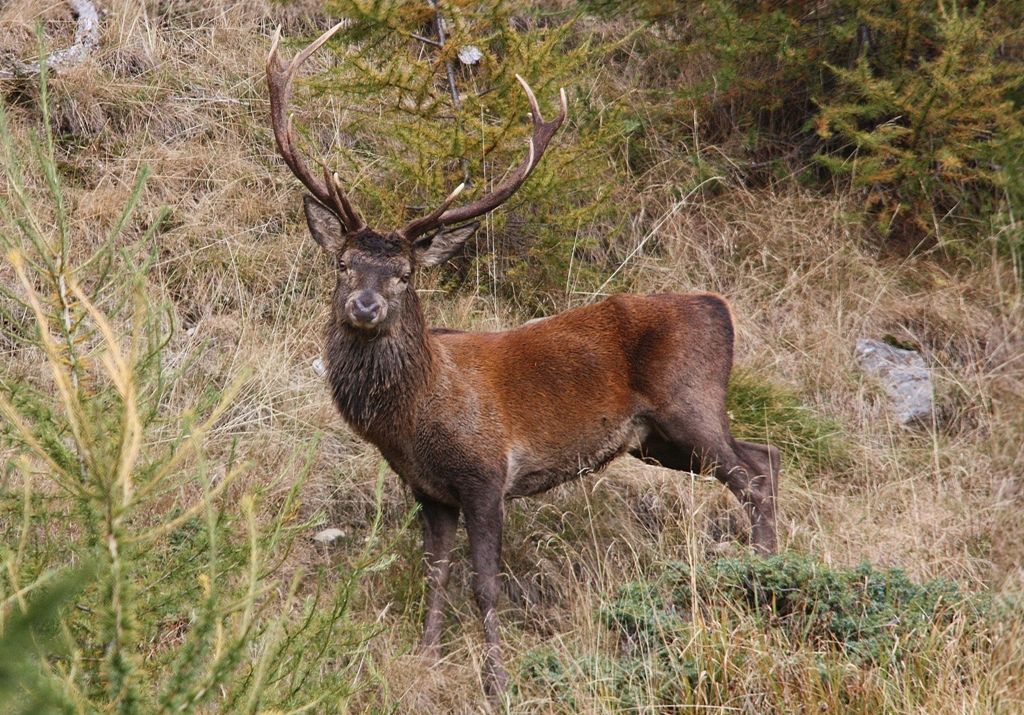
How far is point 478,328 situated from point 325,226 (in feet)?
6.64

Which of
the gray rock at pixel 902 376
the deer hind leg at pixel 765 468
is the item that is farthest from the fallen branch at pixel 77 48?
the gray rock at pixel 902 376

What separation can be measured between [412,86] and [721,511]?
311 centimetres

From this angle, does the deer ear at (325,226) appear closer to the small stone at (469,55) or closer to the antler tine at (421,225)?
the antler tine at (421,225)

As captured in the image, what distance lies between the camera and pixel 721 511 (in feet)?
19.8

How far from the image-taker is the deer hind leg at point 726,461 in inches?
223

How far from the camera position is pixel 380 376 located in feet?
16.9

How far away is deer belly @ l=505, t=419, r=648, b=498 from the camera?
548cm

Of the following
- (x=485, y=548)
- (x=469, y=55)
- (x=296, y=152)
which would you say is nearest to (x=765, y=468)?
(x=485, y=548)

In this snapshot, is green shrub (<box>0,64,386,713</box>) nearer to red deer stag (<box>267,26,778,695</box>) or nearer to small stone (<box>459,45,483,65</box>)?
red deer stag (<box>267,26,778,695</box>)

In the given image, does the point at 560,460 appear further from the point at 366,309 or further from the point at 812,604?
the point at 812,604

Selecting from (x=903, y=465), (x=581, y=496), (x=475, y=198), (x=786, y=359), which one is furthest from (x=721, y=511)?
(x=475, y=198)

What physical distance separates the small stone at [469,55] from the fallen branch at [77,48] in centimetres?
279

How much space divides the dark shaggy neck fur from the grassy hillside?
0.37m

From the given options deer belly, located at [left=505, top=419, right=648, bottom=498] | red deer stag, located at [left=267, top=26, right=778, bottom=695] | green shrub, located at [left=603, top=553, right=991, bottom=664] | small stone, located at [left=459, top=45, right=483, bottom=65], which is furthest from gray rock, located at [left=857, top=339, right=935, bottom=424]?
small stone, located at [left=459, top=45, right=483, bottom=65]
